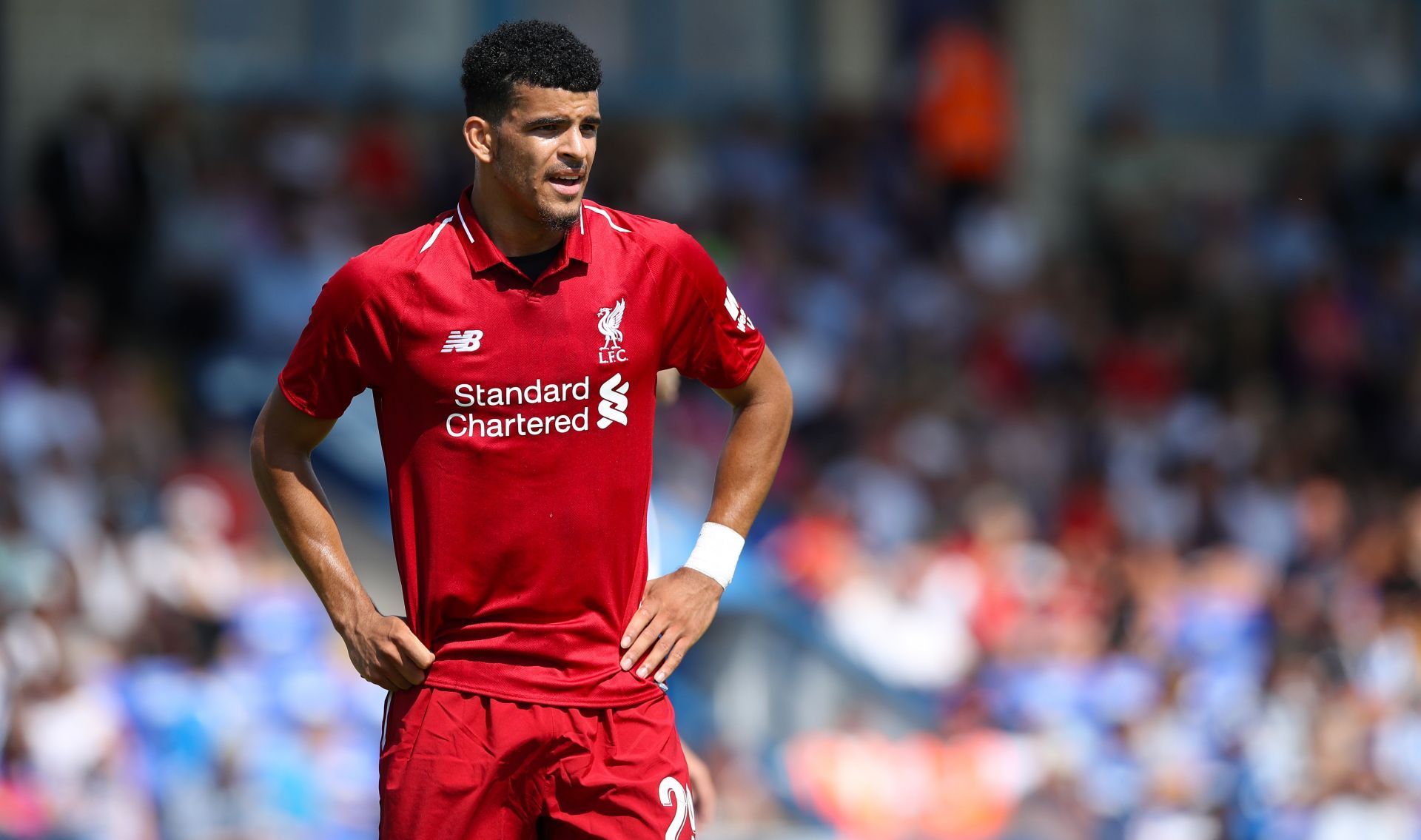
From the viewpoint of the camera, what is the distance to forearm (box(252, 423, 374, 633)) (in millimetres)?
3895

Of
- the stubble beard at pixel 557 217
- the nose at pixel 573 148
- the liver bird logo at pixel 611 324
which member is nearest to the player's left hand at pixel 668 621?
the liver bird logo at pixel 611 324

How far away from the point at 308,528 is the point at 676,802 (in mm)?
943

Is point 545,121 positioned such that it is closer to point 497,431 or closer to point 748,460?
point 497,431

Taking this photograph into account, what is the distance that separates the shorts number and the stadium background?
16.4 feet

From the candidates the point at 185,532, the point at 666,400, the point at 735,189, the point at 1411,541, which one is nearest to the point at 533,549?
the point at 666,400

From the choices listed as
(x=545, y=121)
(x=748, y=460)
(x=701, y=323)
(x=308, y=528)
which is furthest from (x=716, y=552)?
(x=545, y=121)

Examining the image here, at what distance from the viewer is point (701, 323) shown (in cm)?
404

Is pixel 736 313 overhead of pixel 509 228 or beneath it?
beneath

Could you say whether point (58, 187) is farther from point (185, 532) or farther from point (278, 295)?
point (185, 532)

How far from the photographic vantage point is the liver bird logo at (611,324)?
12.7 ft

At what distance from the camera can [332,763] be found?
895 centimetres

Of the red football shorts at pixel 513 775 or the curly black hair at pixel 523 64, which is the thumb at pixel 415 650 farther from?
the curly black hair at pixel 523 64

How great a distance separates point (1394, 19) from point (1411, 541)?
8.29 metres

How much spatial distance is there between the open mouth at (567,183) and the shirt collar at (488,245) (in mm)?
65
